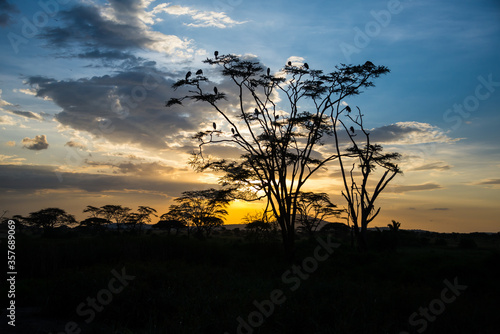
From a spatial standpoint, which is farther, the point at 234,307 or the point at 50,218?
the point at 50,218

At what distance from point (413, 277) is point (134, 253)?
1182 cm

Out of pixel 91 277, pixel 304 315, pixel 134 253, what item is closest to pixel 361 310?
pixel 304 315

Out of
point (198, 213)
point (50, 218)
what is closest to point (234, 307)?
point (198, 213)

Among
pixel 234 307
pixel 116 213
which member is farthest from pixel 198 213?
pixel 234 307

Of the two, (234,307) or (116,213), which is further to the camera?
(116,213)

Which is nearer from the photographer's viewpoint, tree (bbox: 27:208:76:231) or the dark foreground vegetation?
the dark foreground vegetation

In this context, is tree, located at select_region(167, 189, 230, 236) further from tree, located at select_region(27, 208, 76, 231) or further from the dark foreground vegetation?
the dark foreground vegetation

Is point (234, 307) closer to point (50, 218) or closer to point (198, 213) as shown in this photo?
point (198, 213)

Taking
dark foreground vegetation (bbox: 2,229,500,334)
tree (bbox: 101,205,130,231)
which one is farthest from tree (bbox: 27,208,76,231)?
dark foreground vegetation (bbox: 2,229,500,334)

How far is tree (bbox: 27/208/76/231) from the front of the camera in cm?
3866

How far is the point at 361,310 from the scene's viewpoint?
6613mm

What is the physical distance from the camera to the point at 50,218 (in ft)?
128

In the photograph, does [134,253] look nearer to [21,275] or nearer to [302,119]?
[21,275]

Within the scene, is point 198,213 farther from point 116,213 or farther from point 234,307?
point 234,307
